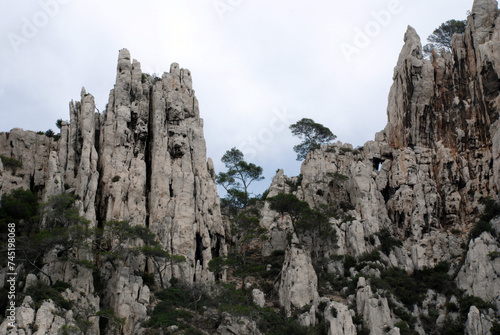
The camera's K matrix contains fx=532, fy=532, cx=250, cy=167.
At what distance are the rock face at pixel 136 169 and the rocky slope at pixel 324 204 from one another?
6.0 inches

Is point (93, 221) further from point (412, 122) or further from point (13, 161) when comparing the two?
point (412, 122)

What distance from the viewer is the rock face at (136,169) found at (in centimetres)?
5053

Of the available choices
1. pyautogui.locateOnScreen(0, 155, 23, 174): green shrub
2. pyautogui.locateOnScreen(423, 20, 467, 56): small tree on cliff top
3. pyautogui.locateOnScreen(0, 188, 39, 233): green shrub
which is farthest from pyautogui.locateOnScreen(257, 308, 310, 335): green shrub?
pyautogui.locateOnScreen(423, 20, 467, 56): small tree on cliff top

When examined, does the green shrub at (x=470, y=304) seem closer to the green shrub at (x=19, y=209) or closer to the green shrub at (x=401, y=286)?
the green shrub at (x=401, y=286)

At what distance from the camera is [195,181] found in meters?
57.1

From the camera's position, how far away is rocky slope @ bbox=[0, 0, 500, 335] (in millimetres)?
45906

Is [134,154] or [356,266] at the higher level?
[134,154]

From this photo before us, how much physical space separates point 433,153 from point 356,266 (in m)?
18.6

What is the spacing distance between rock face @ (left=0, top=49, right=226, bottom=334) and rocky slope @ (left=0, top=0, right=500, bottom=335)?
153 mm

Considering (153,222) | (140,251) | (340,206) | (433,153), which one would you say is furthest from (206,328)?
(433,153)

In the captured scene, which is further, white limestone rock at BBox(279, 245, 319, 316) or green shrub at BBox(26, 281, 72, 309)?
white limestone rock at BBox(279, 245, 319, 316)

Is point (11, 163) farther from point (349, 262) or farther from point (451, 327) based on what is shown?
point (451, 327)

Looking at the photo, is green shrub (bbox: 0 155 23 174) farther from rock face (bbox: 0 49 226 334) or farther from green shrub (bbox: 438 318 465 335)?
green shrub (bbox: 438 318 465 335)

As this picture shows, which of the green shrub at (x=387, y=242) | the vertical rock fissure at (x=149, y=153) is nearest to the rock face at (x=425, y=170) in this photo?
the green shrub at (x=387, y=242)
